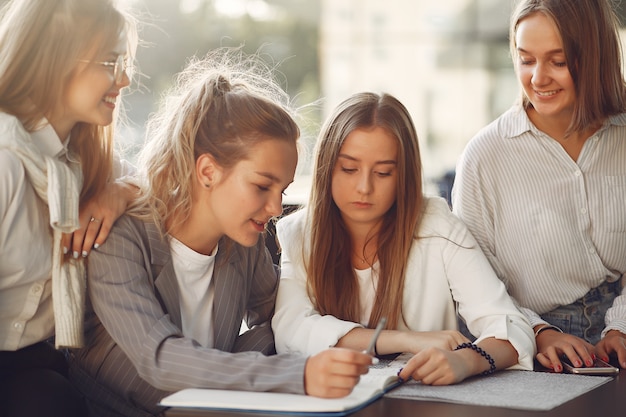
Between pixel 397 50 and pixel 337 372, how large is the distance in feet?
27.2

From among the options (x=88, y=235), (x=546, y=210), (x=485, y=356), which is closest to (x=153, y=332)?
(x=88, y=235)

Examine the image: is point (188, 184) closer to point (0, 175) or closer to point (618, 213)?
point (0, 175)

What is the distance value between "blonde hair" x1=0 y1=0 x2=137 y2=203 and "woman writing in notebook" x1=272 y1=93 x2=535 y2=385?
59 centimetres

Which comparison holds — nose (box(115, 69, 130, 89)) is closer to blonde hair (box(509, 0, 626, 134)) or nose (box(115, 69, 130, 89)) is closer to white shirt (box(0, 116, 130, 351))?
white shirt (box(0, 116, 130, 351))

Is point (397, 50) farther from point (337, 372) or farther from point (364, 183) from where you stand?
point (337, 372)

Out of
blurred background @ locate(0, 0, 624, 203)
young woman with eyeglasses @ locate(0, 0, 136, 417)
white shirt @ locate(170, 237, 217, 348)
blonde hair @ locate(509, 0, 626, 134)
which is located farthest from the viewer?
blurred background @ locate(0, 0, 624, 203)

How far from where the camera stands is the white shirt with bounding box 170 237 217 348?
178 cm

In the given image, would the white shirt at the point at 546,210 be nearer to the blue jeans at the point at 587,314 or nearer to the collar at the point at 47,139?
the blue jeans at the point at 587,314

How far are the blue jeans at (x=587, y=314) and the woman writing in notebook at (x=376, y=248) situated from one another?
0.29 metres

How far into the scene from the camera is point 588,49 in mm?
2059

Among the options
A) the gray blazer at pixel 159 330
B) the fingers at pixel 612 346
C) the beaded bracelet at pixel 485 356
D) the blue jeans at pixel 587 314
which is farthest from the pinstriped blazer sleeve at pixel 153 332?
the blue jeans at pixel 587 314

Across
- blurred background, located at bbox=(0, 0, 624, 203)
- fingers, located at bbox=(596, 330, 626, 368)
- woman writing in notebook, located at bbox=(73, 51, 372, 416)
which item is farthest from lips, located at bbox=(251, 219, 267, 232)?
blurred background, located at bbox=(0, 0, 624, 203)

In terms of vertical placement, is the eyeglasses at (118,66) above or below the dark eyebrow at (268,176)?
above

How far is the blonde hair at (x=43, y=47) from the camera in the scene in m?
1.60
